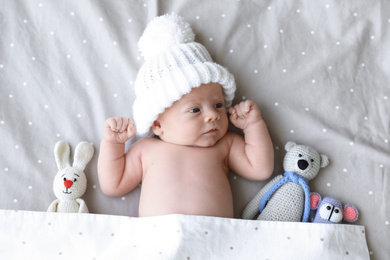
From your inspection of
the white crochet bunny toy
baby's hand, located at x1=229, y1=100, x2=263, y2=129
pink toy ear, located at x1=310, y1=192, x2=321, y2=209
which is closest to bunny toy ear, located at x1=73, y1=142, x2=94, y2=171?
the white crochet bunny toy

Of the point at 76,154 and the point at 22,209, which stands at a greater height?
the point at 76,154

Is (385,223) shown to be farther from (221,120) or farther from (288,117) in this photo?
(221,120)

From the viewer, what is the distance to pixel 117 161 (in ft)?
4.34

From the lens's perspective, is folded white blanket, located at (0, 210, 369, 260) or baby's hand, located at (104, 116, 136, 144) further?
baby's hand, located at (104, 116, 136, 144)

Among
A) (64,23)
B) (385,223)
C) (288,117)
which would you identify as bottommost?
(385,223)

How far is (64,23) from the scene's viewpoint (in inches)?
58.2

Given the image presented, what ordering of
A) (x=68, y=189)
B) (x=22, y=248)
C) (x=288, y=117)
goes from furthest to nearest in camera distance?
(x=288, y=117) < (x=68, y=189) < (x=22, y=248)

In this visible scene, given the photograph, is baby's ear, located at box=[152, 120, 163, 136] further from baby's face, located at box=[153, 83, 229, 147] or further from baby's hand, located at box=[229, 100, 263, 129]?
baby's hand, located at box=[229, 100, 263, 129]

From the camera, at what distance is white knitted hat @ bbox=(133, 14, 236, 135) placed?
1.26 metres

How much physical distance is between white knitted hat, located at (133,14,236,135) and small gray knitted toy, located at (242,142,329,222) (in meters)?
0.26

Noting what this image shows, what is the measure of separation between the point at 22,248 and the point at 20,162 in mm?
275

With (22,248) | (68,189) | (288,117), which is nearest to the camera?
(22,248)

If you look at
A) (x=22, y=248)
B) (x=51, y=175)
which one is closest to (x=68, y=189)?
(x=51, y=175)

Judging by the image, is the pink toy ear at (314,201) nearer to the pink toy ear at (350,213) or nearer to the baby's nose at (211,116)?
the pink toy ear at (350,213)
